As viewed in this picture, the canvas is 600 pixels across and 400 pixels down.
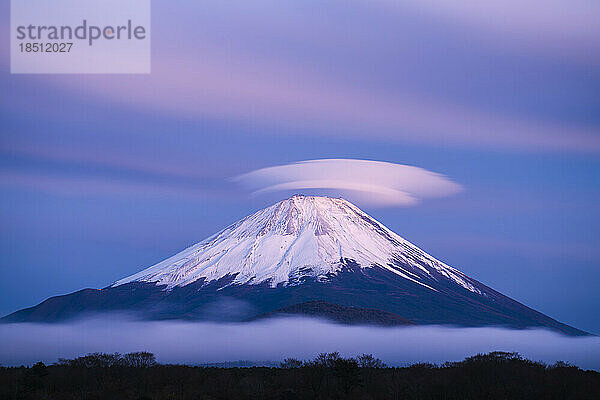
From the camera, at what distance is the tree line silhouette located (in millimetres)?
76188

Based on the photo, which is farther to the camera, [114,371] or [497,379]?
[114,371]

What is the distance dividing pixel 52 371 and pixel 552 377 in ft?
198

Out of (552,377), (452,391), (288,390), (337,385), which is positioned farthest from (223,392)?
(552,377)

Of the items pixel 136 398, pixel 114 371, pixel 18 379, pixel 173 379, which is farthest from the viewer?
pixel 114 371

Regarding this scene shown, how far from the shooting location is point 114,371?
10200 centimetres

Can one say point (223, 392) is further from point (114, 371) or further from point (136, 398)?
point (114, 371)

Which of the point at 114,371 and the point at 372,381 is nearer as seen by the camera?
the point at 372,381

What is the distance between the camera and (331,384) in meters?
82.2

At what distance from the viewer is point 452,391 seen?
77250mm

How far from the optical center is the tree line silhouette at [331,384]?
250 feet

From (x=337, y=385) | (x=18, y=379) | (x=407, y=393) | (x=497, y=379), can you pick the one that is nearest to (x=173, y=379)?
(x=18, y=379)

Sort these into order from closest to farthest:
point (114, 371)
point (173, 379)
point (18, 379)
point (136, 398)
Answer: point (136, 398) → point (18, 379) → point (173, 379) → point (114, 371)

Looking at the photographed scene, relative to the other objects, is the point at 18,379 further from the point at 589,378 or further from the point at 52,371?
the point at 589,378

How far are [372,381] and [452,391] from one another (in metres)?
13.3
